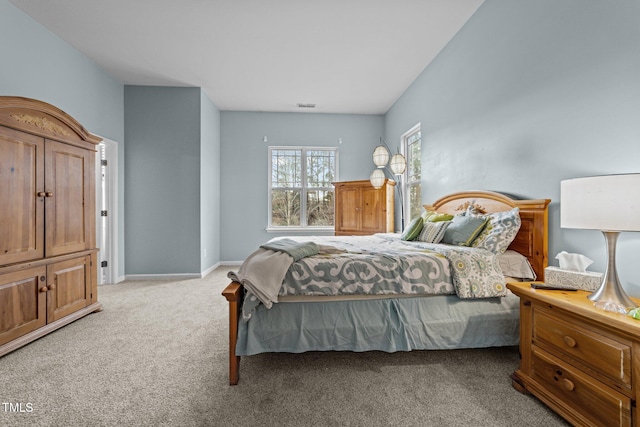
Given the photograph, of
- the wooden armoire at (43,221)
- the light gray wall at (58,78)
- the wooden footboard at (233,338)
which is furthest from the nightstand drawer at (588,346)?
the light gray wall at (58,78)

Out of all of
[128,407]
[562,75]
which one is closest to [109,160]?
[128,407]

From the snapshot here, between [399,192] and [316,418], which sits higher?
[399,192]

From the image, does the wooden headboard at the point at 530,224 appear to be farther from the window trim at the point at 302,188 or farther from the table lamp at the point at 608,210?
the window trim at the point at 302,188

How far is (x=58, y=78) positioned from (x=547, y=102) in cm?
453

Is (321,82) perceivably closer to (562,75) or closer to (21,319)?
(562,75)

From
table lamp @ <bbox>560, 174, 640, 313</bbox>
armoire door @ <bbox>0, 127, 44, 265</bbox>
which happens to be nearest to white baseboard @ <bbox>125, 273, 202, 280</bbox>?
armoire door @ <bbox>0, 127, 44, 265</bbox>

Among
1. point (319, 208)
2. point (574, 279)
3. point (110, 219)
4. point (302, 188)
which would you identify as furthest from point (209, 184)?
point (574, 279)

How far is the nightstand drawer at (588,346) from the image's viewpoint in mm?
1126

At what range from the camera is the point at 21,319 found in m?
2.17

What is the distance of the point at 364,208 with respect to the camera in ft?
15.2

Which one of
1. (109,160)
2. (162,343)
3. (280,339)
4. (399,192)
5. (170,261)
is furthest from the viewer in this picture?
(399,192)

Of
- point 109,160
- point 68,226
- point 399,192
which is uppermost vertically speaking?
point 109,160

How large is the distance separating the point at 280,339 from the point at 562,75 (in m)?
2.47

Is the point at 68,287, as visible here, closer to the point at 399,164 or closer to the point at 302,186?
the point at 302,186
